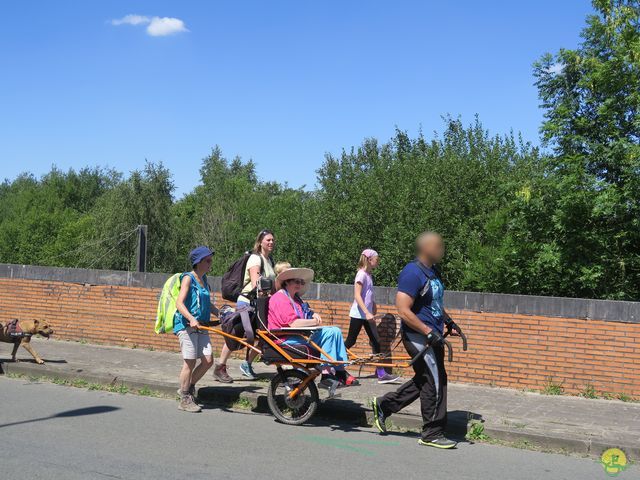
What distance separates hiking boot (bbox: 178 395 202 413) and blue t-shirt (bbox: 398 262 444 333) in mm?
2807

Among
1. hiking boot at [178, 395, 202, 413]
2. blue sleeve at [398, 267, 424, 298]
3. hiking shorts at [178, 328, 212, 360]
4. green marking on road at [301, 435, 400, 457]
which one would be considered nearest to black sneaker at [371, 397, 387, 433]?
green marking on road at [301, 435, 400, 457]

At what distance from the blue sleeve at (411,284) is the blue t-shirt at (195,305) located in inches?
99.4

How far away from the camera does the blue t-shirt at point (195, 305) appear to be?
773 cm

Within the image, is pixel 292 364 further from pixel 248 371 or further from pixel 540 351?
pixel 540 351

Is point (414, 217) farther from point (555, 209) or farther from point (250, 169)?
point (250, 169)

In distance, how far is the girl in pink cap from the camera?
918 cm

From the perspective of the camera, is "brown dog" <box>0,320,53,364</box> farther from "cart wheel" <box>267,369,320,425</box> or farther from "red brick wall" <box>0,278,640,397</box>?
"cart wheel" <box>267,369,320,425</box>

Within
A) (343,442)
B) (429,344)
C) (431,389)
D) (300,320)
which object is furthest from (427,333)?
(300,320)

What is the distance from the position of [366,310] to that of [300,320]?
80.3 inches

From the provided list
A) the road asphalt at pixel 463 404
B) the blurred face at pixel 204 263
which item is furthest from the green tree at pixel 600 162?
the blurred face at pixel 204 263

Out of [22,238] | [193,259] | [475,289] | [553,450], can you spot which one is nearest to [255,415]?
[193,259]

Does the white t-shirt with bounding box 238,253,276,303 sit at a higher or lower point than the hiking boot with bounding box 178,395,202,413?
higher

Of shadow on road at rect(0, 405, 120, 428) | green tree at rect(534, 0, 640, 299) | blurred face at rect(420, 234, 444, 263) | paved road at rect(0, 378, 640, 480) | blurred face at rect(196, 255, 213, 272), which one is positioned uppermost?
green tree at rect(534, 0, 640, 299)

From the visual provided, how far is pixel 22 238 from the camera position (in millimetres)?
52156
